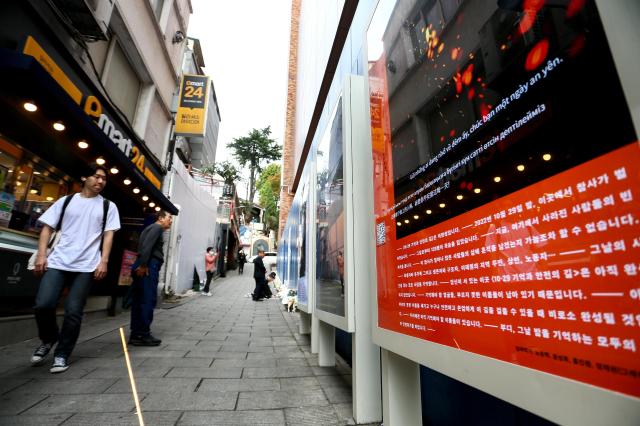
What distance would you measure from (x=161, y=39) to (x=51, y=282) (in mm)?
8489

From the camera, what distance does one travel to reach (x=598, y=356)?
0.71 m

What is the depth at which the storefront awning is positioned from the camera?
3.34 m

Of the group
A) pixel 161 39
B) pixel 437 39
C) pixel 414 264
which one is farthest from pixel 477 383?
pixel 161 39

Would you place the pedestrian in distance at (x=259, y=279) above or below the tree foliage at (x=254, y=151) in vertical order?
below

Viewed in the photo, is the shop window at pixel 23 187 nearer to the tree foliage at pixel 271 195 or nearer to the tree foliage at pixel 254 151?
the tree foliage at pixel 271 195

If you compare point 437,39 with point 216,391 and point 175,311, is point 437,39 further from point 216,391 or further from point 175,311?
point 175,311

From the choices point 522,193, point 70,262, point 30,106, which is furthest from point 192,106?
point 522,193

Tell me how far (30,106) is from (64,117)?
1.17 feet

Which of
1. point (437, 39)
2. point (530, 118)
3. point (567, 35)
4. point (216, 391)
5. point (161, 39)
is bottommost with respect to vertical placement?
Answer: point (216, 391)

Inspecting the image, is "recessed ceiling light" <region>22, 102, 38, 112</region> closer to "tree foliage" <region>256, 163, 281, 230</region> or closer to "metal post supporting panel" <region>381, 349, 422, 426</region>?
"metal post supporting panel" <region>381, 349, 422, 426</region>

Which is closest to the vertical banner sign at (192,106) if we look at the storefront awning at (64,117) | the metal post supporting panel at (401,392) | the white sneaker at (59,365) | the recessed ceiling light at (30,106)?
the storefront awning at (64,117)

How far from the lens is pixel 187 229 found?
39.7ft

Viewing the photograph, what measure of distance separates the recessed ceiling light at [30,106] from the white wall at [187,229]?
6.62 metres

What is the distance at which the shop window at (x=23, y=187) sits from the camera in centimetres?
455
